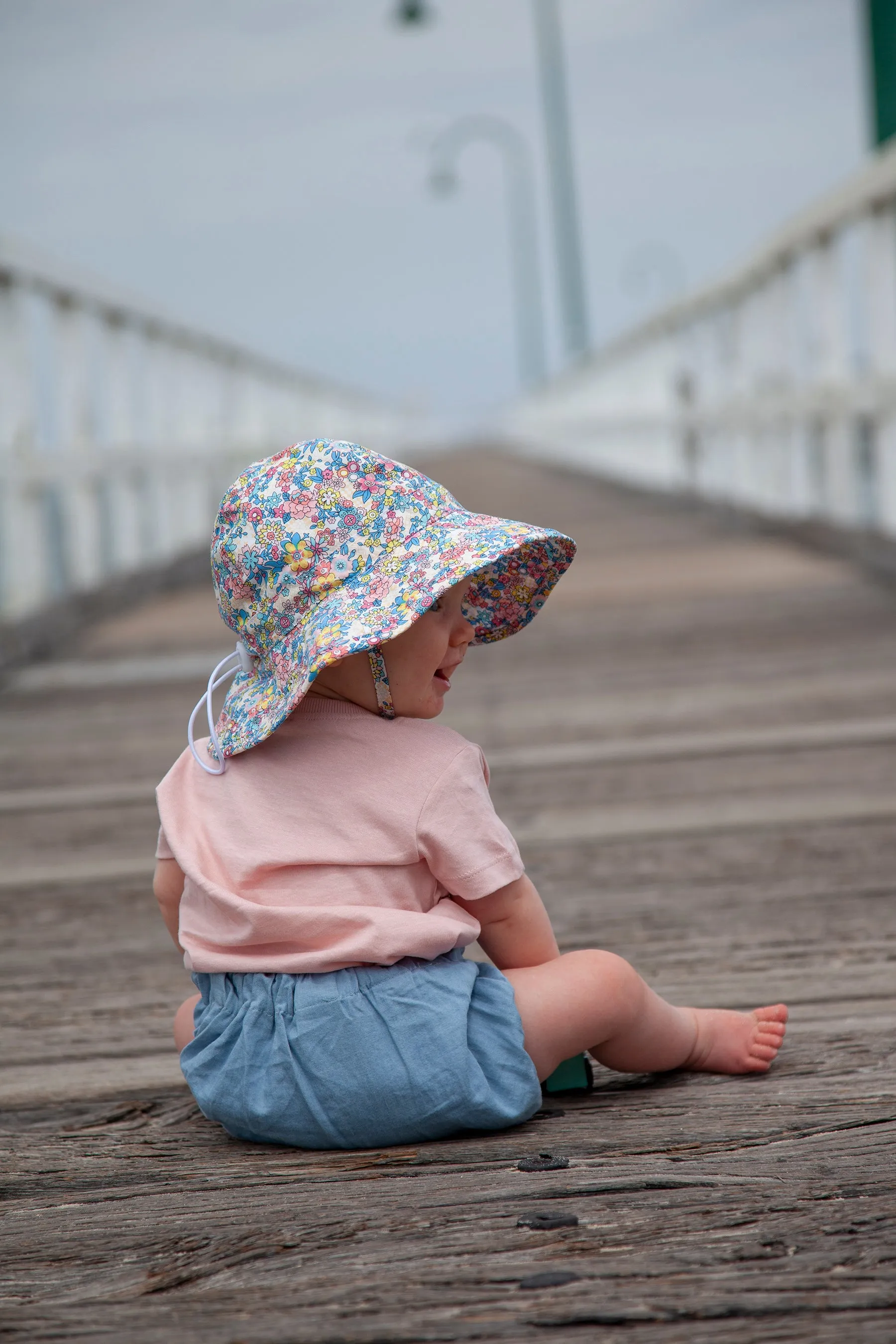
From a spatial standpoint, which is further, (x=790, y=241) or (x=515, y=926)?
(x=790, y=241)

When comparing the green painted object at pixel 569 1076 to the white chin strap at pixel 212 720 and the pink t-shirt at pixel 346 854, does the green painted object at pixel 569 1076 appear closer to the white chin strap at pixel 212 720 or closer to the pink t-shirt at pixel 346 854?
the pink t-shirt at pixel 346 854

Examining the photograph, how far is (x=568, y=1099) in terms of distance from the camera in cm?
168

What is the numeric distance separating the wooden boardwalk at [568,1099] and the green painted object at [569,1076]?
30 millimetres

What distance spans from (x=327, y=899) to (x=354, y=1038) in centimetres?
14

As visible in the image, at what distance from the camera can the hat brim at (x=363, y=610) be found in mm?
1534

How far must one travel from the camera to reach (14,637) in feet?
16.8

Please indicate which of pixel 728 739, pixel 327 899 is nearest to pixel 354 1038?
pixel 327 899

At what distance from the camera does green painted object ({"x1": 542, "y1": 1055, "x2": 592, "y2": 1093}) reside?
1696 millimetres

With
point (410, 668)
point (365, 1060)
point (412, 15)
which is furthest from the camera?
point (412, 15)

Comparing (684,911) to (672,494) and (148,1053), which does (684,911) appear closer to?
(148,1053)

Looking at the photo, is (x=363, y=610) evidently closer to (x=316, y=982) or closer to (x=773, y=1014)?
(x=316, y=982)

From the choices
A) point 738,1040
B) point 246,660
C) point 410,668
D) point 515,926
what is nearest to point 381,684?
point 410,668

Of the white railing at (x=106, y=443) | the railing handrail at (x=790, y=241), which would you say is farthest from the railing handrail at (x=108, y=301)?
the railing handrail at (x=790, y=241)

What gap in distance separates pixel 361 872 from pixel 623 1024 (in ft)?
1.04
